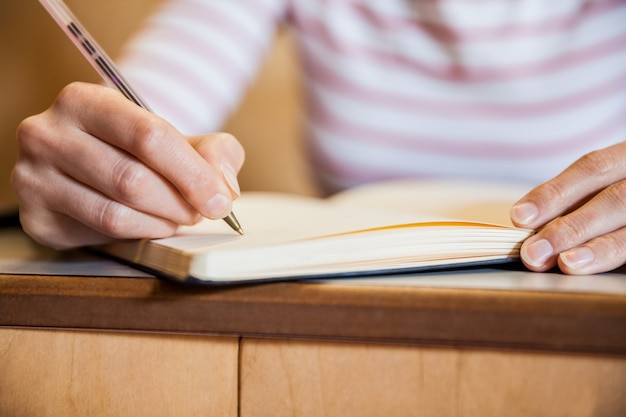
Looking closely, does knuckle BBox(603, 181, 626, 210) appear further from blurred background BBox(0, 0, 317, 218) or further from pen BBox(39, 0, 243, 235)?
blurred background BBox(0, 0, 317, 218)

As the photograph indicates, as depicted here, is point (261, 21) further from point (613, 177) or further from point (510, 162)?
point (613, 177)

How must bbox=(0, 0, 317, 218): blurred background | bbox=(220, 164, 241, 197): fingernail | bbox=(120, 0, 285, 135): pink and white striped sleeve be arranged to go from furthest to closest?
bbox=(0, 0, 317, 218): blurred background → bbox=(120, 0, 285, 135): pink and white striped sleeve → bbox=(220, 164, 241, 197): fingernail

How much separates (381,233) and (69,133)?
238mm

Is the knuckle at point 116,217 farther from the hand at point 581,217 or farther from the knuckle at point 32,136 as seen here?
the hand at point 581,217

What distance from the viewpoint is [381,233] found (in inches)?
17.0

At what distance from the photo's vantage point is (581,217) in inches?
18.9

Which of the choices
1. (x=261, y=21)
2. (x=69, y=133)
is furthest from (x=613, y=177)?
(x=261, y=21)

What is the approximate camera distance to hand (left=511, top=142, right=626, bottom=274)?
1.53 feet

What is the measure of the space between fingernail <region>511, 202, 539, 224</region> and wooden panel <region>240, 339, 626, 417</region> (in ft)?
0.43

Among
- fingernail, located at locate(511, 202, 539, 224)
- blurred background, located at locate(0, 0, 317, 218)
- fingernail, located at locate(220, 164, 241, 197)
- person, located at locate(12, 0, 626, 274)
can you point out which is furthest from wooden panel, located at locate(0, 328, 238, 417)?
blurred background, located at locate(0, 0, 317, 218)

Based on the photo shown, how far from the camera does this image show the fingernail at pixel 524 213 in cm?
50

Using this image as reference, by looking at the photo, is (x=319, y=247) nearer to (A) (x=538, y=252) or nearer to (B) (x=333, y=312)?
(B) (x=333, y=312)

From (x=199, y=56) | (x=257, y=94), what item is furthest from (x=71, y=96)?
(x=257, y=94)

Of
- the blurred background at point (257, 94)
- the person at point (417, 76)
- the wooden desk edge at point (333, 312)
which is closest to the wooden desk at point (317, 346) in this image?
the wooden desk edge at point (333, 312)
